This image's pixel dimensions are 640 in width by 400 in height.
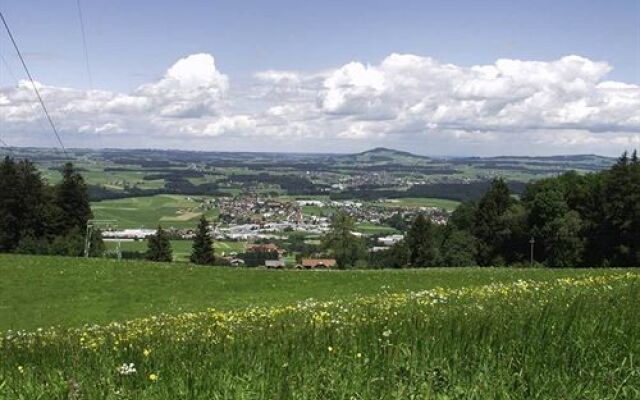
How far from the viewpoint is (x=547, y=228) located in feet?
274

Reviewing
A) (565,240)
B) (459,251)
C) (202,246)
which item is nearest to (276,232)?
(202,246)

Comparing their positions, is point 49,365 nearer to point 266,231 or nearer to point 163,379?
point 163,379

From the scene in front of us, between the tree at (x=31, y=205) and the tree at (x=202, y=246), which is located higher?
the tree at (x=31, y=205)

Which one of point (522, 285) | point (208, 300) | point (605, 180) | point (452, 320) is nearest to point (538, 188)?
point (605, 180)

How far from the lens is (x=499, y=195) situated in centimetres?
10088

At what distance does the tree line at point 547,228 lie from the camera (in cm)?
7356

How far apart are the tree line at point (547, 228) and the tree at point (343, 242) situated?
29.8 ft

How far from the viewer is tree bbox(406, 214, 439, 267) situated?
10269 cm

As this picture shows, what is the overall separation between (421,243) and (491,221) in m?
11.2

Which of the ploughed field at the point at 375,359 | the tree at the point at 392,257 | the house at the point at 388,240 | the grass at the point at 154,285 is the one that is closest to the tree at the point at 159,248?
the tree at the point at 392,257

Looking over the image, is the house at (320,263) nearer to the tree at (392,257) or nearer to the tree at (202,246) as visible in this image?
the tree at (392,257)

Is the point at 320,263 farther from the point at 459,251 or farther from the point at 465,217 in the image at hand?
the point at 465,217

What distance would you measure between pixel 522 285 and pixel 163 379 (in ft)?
32.2

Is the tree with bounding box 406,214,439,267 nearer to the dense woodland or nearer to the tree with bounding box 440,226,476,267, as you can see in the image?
the dense woodland
